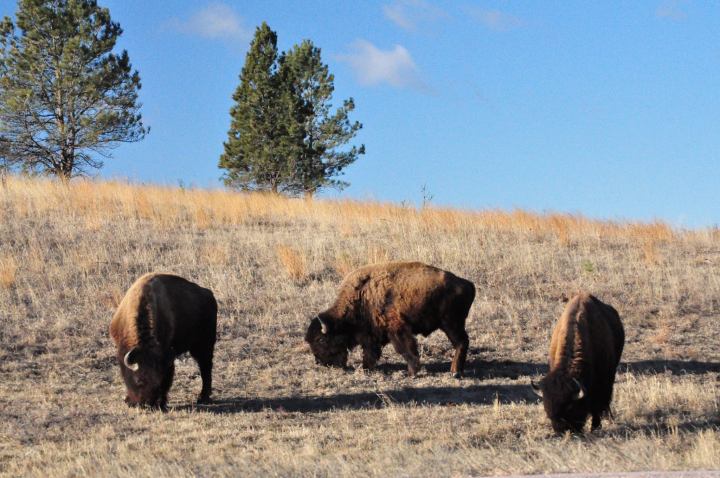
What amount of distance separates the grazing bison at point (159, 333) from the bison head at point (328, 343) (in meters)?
1.97

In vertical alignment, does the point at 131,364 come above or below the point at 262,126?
below

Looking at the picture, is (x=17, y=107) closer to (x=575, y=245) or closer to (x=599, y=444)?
(x=575, y=245)

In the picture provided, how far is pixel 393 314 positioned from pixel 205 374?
9.89 ft

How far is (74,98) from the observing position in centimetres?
3262

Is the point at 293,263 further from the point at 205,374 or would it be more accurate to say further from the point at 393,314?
the point at 205,374

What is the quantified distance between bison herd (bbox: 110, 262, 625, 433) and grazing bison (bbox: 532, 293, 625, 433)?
1 centimetres

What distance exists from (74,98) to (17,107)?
2.17 metres

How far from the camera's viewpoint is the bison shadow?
1100 cm

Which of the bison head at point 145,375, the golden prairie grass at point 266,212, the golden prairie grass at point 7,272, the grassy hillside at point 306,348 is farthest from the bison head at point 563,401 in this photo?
the golden prairie grass at point 266,212

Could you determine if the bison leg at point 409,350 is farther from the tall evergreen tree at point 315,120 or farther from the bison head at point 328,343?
the tall evergreen tree at point 315,120

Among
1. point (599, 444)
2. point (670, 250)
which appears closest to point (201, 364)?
point (599, 444)

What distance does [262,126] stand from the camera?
39.1 m

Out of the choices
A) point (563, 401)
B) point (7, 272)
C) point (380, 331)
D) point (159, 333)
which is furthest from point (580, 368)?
point (7, 272)

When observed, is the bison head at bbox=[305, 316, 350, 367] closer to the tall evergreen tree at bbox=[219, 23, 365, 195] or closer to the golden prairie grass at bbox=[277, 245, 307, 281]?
the golden prairie grass at bbox=[277, 245, 307, 281]
